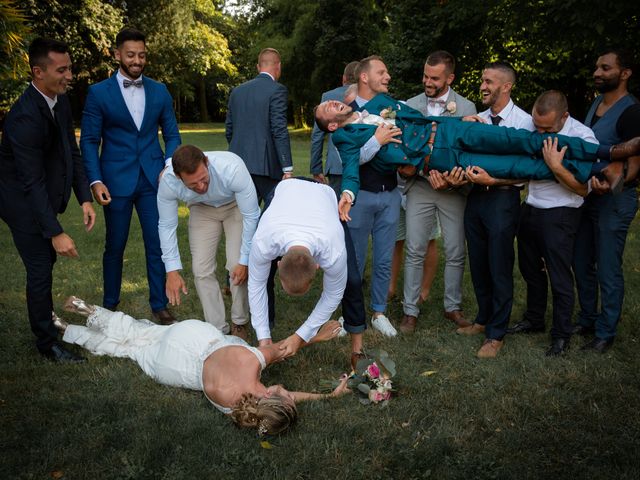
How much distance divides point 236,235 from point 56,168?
1554mm

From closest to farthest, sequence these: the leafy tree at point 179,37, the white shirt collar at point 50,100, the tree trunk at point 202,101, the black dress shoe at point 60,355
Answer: the white shirt collar at point 50,100 → the black dress shoe at point 60,355 → the leafy tree at point 179,37 → the tree trunk at point 202,101

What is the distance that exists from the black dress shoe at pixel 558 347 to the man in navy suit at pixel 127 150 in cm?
344

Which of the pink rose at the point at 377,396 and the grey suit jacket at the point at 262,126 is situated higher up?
the grey suit jacket at the point at 262,126

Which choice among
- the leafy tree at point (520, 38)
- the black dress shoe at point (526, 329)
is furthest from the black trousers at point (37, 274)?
the leafy tree at point (520, 38)

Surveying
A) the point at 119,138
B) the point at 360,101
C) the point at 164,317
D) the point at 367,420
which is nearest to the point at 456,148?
the point at 360,101

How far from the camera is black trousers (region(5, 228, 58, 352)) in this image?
474 centimetres

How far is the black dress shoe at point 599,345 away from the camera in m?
4.90

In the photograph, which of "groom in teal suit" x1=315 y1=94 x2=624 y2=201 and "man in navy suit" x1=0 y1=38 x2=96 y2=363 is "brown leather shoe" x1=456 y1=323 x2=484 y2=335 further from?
"man in navy suit" x1=0 y1=38 x2=96 y2=363

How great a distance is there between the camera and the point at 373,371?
4.17 metres

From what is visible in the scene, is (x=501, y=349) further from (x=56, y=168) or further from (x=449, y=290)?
(x=56, y=168)

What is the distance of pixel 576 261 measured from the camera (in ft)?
17.3

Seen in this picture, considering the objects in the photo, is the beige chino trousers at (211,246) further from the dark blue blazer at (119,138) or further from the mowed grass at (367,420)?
the dark blue blazer at (119,138)

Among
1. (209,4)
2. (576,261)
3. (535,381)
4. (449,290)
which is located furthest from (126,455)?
(209,4)

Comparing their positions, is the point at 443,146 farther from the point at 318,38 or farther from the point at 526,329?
the point at 318,38
